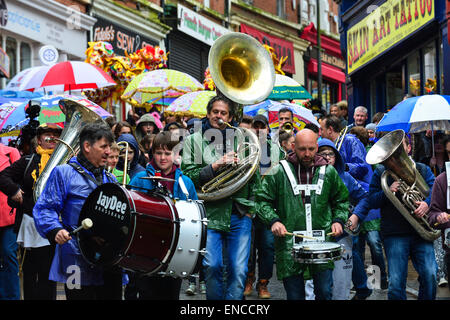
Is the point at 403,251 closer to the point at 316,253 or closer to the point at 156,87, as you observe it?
the point at 316,253

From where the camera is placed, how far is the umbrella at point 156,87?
14.5 meters

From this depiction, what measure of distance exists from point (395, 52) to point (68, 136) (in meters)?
11.6

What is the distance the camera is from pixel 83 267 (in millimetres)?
5832

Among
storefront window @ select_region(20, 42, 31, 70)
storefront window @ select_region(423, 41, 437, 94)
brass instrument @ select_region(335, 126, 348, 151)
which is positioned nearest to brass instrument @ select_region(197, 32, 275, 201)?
brass instrument @ select_region(335, 126, 348, 151)

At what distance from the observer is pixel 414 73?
54.7ft

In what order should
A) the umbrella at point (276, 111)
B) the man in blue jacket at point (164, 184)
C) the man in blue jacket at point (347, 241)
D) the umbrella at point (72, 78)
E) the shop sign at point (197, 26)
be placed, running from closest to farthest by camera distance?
the man in blue jacket at point (164, 184) < the man in blue jacket at point (347, 241) < the umbrella at point (276, 111) < the umbrella at point (72, 78) < the shop sign at point (197, 26)

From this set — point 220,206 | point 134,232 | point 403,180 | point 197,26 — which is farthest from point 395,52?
point 134,232

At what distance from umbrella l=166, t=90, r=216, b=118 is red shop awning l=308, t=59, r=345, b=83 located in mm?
25483

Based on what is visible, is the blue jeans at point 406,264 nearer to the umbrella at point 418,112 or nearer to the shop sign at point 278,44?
the umbrella at point 418,112

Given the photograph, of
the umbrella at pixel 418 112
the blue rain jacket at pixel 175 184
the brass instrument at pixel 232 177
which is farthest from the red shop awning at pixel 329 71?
the blue rain jacket at pixel 175 184

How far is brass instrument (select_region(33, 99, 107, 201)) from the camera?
6.94 metres

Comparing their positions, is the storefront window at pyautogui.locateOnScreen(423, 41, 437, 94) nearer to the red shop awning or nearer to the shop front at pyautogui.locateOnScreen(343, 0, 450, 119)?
the shop front at pyautogui.locateOnScreen(343, 0, 450, 119)

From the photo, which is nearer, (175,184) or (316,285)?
(175,184)

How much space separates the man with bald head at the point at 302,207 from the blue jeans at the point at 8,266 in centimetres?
242
